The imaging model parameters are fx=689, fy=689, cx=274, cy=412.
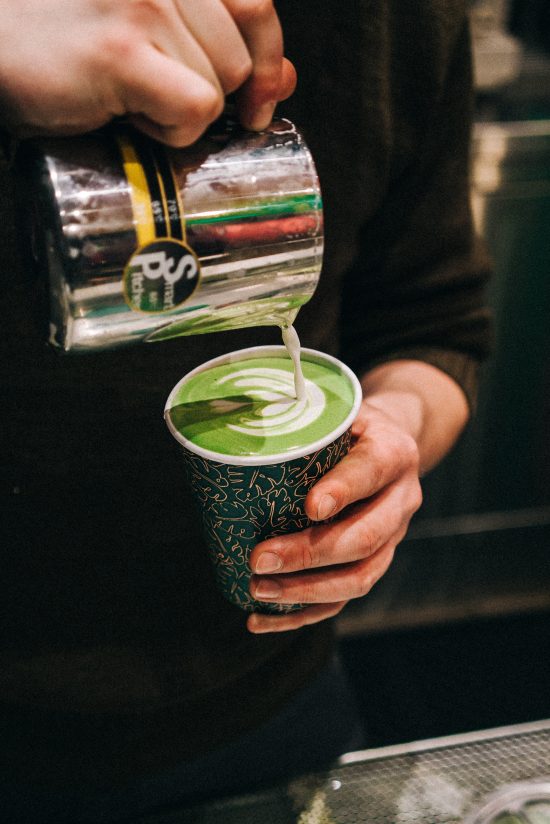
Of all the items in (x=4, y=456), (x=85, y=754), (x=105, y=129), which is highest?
(x=105, y=129)

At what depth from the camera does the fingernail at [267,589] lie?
724 millimetres

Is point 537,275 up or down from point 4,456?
down

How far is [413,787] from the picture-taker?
28.6 inches

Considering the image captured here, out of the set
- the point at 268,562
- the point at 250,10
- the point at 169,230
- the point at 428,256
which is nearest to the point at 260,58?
the point at 250,10

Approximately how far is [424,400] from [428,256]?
24 centimetres

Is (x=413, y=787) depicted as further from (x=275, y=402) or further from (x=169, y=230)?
(x=169, y=230)

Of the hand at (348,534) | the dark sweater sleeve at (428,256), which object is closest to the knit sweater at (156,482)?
the dark sweater sleeve at (428,256)

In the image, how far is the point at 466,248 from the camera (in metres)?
1.15

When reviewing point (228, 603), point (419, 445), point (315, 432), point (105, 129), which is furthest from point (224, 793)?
point (105, 129)

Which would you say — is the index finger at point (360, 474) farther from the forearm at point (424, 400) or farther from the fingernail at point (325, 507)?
the forearm at point (424, 400)

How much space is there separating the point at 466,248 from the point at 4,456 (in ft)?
2.59

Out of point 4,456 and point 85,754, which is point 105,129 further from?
point 85,754

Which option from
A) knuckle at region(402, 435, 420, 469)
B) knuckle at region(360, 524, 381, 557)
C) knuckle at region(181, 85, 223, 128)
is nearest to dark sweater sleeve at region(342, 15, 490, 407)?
knuckle at region(402, 435, 420, 469)

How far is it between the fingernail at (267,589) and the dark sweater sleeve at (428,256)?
0.54 m
